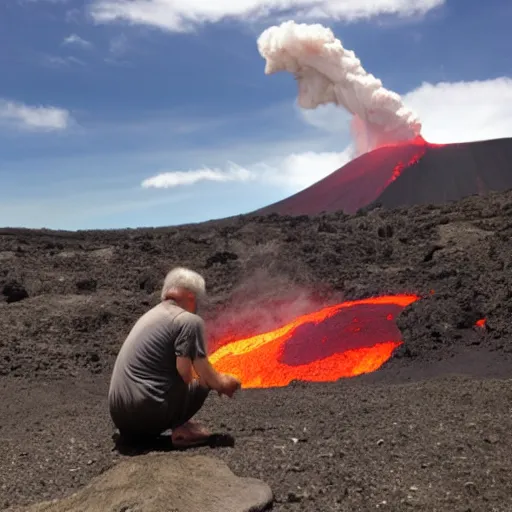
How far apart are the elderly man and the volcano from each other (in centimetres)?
3325

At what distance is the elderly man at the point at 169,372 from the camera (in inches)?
177

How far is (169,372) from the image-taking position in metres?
4.63

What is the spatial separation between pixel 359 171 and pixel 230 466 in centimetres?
4737

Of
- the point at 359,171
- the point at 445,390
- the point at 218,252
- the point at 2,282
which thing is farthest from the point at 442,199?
the point at 445,390

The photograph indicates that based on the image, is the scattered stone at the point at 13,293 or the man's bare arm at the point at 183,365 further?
the scattered stone at the point at 13,293

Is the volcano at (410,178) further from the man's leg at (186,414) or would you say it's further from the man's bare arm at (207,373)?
the man's bare arm at (207,373)

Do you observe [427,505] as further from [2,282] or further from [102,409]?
[2,282]

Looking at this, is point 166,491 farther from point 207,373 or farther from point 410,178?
point 410,178

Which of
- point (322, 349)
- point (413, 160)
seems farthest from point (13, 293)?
point (413, 160)

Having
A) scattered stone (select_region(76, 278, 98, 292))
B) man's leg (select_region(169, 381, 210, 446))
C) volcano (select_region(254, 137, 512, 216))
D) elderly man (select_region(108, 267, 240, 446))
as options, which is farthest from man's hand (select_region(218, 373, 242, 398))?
volcano (select_region(254, 137, 512, 216))

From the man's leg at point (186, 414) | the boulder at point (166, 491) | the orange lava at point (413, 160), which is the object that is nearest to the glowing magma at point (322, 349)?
the man's leg at point (186, 414)

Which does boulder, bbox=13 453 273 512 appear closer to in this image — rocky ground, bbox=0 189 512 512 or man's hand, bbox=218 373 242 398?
rocky ground, bbox=0 189 512 512

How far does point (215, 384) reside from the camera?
4512mm

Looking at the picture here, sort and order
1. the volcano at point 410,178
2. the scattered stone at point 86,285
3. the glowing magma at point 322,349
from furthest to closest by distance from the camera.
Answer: the volcano at point 410,178, the scattered stone at point 86,285, the glowing magma at point 322,349
